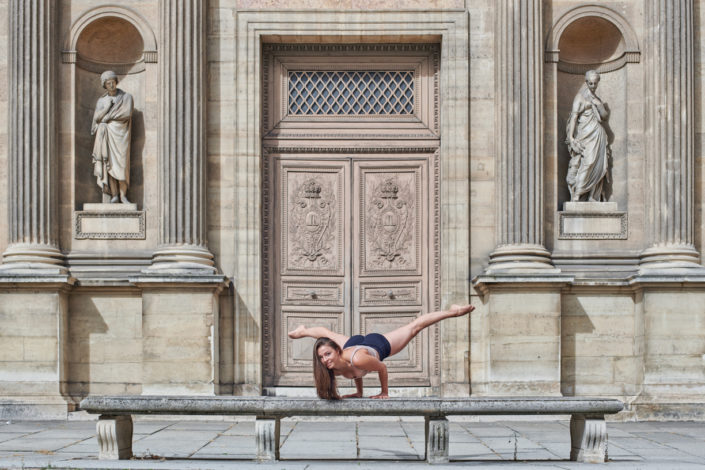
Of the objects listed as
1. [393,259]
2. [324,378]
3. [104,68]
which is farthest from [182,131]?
[324,378]

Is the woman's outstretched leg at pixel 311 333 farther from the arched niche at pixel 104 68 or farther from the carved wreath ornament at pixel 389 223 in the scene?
the arched niche at pixel 104 68

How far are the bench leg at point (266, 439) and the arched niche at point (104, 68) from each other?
23.1 feet

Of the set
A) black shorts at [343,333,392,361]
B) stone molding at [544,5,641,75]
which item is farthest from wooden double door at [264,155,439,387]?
black shorts at [343,333,392,361]

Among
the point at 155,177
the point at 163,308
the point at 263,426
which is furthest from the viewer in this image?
the point at 155,177

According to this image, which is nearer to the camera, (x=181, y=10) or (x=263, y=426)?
(x=263, y=426)

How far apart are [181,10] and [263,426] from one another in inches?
311

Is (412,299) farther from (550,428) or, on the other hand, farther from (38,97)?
(38,97)

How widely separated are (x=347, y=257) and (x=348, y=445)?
5.11m

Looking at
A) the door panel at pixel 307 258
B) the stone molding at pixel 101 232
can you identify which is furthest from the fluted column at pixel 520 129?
the stone molding at pixel 101 232

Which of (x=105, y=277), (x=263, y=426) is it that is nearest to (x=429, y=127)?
(x=105, y=277)

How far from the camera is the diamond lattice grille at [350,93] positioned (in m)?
17.3

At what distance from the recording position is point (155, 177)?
16875mm

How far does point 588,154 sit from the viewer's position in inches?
662

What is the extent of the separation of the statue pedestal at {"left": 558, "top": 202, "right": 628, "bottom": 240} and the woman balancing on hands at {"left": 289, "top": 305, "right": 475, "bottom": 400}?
613cm
